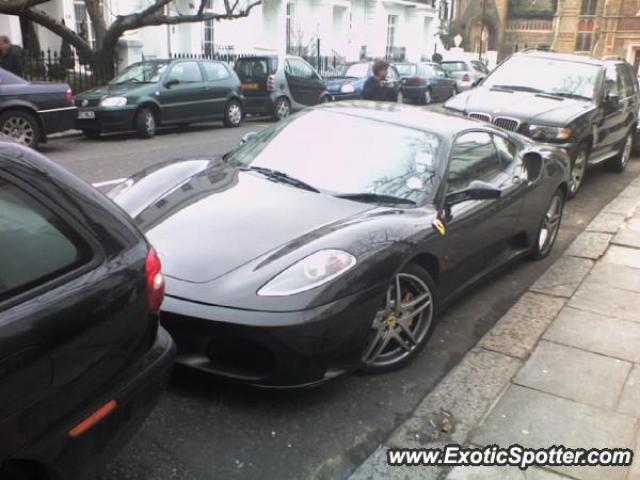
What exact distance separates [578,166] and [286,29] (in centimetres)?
2457

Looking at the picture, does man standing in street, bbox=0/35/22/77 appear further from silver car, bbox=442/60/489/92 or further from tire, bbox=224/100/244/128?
silver car, bbox=442/60/489/92

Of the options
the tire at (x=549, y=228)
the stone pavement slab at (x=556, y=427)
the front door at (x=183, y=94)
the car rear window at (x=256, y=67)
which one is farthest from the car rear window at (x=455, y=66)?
the stone pavement slab at (x=556, y=427)

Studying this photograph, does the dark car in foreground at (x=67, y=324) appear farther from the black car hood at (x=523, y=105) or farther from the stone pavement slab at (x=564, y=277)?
the black car hood at (x=523, y=105)

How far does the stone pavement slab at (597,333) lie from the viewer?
4.26m

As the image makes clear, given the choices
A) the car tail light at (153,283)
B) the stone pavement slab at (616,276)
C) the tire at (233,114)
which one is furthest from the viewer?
the tire at (233,114)

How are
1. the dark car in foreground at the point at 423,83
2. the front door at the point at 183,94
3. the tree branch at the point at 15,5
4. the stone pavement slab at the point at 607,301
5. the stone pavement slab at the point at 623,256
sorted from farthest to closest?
the dark car in foreground at the point at 423,83, the tree branch at the point at 15,5, the front door at the point at 183,94, the stone pavement slab at the point at 623,256, the stone pavement slab at the point at 607,301

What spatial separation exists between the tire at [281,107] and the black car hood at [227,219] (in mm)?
12469

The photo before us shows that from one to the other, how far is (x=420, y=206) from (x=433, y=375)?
→ 1021 millimetres

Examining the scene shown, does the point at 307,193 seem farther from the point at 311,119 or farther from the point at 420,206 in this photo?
the point at 311,119

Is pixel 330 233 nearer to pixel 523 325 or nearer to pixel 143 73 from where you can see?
pixel 523 325

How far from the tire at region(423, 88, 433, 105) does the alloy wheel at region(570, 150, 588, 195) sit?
15.7 meters

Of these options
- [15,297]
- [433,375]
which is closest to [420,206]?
[433,375]

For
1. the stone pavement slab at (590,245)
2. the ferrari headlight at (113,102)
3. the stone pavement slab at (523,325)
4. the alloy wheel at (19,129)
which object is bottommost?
the stone pavement slab at (590,245)

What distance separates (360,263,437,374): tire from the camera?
3.64m
